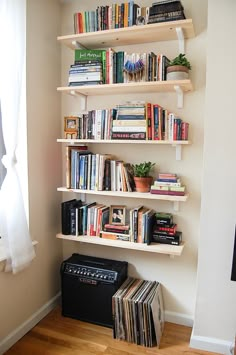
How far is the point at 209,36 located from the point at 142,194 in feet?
3.55

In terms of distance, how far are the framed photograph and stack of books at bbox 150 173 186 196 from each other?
1.13 ft

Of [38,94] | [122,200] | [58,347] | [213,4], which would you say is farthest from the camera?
[122,200]

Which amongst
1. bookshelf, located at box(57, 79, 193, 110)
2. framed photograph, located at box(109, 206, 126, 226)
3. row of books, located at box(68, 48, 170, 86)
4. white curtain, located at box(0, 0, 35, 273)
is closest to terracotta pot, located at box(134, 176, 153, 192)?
framed photograph, located at box(109, 206, 126, 226)

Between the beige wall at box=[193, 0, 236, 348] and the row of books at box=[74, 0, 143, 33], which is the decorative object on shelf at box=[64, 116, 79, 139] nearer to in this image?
the row of books at box=[74, 0, 143, 33]

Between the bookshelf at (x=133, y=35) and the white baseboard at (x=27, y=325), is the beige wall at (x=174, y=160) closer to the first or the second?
the bookshelf at (x=133, y=35)

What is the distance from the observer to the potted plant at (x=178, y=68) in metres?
1.86

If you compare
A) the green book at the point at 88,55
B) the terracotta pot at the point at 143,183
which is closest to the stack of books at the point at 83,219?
the terracotta pot at the point at 143,183

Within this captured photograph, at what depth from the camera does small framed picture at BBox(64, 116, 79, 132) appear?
220 cm

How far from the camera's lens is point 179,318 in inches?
86.5

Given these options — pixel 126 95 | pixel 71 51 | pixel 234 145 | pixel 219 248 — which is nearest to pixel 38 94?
pixel 71 51

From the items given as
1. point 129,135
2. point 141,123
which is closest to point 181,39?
point 141,123

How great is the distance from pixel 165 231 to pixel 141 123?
0.78 meters

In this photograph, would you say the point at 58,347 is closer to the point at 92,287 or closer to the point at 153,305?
the point at 92,287

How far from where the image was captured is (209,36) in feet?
5.72
